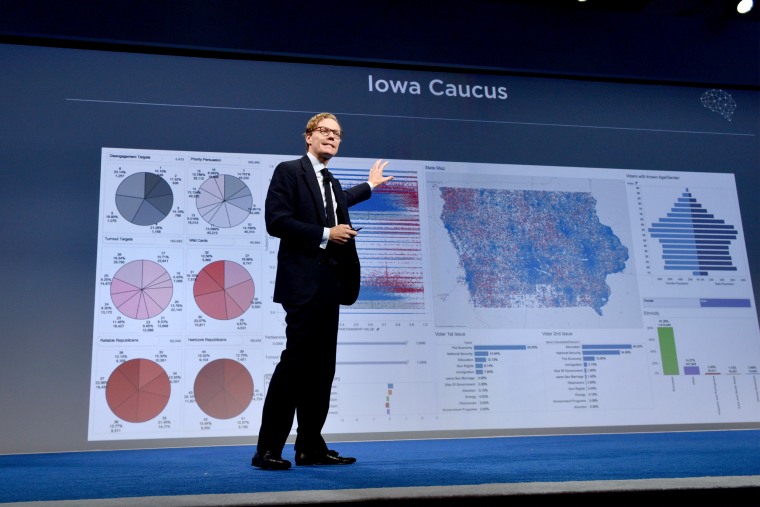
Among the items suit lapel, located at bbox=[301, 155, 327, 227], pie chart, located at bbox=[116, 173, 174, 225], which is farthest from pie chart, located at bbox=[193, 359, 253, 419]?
suit lapel, located at bbox=[301, 155, 327, 227]

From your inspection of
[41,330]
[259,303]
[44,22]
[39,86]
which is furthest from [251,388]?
[44,22]

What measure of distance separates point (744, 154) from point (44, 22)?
405 centimetres

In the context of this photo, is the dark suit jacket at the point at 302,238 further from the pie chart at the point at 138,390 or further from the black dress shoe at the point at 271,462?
the pie chart at the point at 138,390

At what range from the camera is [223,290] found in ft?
11.6

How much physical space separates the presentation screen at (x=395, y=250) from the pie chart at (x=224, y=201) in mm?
11

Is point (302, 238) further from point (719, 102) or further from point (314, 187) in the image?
point (719, 102)

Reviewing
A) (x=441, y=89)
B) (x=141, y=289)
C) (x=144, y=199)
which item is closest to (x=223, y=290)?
(x=141, y=289)

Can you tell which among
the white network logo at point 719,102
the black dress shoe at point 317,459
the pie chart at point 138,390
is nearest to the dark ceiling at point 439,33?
the white network logo at point 719,102

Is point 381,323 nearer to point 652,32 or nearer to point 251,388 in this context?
point 251,388

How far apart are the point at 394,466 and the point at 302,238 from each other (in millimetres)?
774

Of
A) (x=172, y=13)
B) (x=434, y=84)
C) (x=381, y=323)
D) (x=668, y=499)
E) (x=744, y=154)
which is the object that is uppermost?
(x=172, y=13)

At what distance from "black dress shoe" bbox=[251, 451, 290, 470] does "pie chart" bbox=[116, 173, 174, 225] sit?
5.73ft

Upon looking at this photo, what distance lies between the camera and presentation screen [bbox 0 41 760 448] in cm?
342

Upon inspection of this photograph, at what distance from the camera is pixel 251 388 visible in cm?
346
